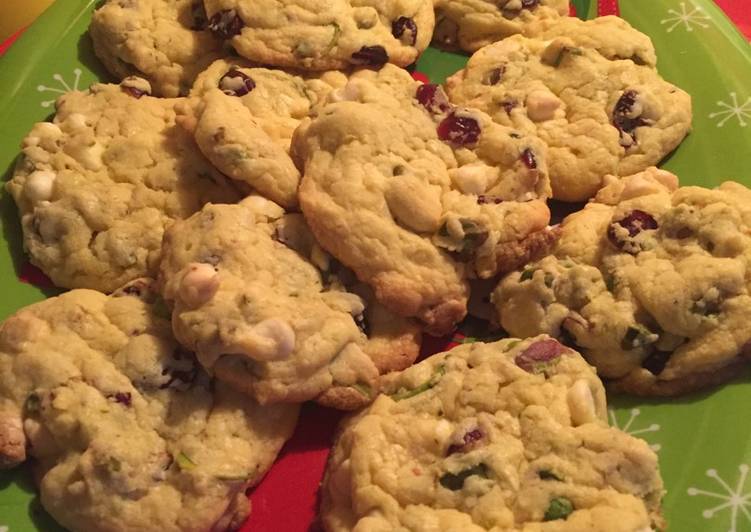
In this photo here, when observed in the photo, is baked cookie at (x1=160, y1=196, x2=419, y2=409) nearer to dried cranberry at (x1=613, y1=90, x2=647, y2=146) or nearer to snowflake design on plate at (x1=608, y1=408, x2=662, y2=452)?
snowflake design on plate at (x1=608, y1=408, x2=662, y2=452)

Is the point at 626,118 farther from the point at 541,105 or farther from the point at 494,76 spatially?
the point at 494,76

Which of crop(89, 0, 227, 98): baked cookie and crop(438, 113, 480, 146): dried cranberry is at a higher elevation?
crop(438, 113, 480, 146): dried cranberry

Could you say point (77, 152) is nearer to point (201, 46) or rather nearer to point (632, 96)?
point (201, 46)

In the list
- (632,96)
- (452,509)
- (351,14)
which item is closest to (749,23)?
(632,96)

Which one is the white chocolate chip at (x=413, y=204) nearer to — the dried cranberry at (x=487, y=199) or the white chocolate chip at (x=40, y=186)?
the dried cranberry at (x=487, y=199)

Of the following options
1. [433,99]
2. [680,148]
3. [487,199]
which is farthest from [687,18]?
[487,199]

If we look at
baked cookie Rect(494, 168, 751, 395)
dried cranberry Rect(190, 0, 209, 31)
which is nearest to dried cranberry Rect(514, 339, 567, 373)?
baked cookie Rect(494, 168, 751, 395)
